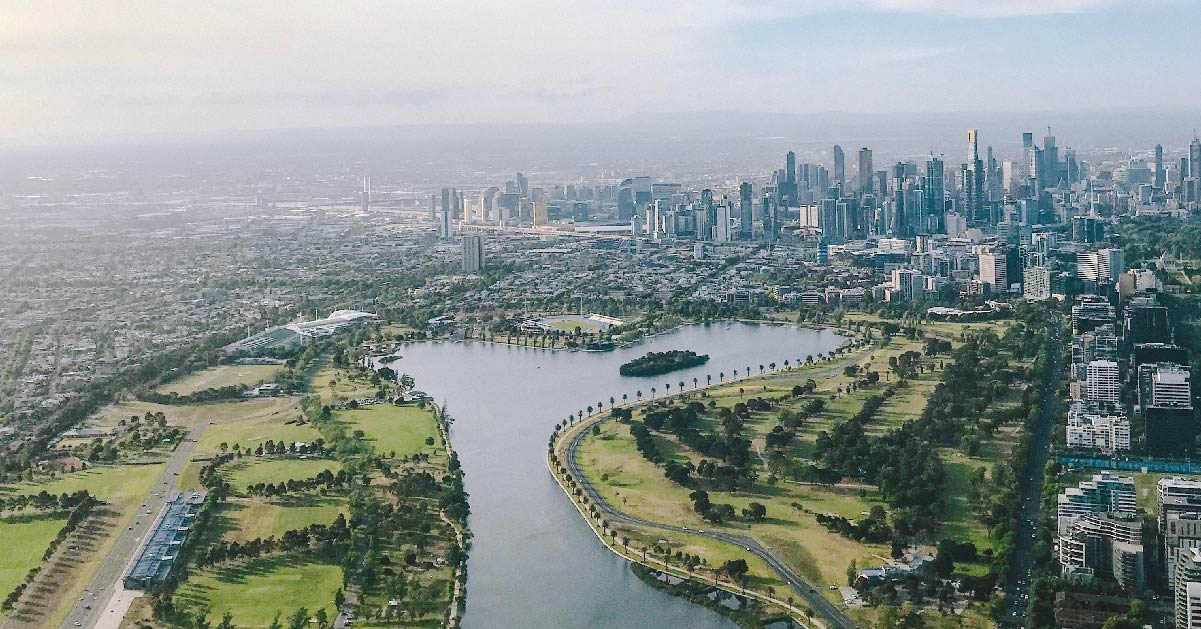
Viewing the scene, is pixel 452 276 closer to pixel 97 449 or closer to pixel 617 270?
pixel 617 270

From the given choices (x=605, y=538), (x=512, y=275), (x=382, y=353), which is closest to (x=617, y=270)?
(x=512, y=275)

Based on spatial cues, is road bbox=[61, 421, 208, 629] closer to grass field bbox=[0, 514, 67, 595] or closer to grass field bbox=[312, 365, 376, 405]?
grass field bbox=[0, 514, 67, 595]

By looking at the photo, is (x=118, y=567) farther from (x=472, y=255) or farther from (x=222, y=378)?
(x=472, y=255)

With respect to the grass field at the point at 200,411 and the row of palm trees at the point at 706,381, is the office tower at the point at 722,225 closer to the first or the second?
the row of palm trees at the point at 706,381

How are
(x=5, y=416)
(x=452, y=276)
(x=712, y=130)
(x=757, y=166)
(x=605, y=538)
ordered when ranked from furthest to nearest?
(x=712, y=130) < (x=757, y=166) < (x=452, y=276) < (x=5, y=416) < (x=605, y=538)

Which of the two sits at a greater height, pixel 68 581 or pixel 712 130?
pixel 712 130

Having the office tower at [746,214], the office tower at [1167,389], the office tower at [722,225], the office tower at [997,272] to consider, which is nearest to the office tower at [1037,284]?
the office tower at [997,272]
